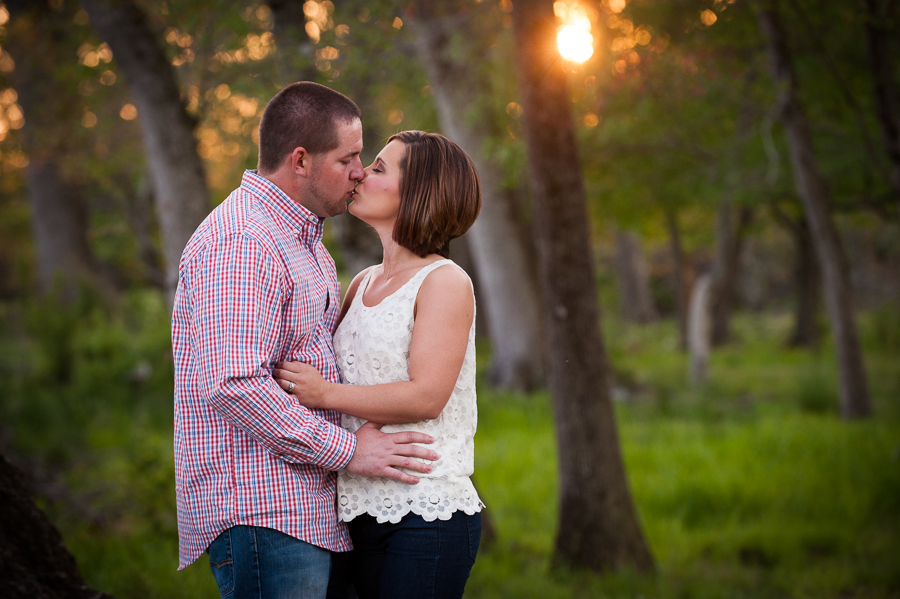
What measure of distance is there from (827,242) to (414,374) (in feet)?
28.2

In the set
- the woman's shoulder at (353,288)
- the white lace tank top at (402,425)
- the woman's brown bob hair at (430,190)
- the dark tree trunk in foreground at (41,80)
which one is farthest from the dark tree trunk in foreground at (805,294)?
the white lace tank top at (402,425)

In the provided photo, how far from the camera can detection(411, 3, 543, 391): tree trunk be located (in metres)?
9.30

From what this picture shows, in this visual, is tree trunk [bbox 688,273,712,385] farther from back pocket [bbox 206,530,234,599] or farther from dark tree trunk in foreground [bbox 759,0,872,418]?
back pocket [bbox 206,530,234,599]

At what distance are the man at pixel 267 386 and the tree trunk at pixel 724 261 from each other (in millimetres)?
12164

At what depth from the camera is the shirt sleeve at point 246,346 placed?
1.72 m

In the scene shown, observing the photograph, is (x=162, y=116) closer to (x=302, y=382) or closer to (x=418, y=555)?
(x=302, y=382)

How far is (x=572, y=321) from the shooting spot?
175 inches

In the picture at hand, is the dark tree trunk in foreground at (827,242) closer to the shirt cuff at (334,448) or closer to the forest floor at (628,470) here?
the forest floor at (628,470)

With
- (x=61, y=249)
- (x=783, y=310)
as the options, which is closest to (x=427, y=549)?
(x=61, y=249)

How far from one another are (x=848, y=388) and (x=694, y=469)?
3.35 meters

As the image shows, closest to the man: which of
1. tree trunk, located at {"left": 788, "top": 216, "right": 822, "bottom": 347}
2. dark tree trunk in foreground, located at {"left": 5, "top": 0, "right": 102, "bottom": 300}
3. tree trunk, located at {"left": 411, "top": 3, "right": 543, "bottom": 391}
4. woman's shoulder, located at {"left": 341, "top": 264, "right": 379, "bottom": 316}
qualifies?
woman's shoulder, located at {"left": 341, "top": 264, "right": 379, "bottom": 316}

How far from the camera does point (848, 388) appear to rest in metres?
8.72

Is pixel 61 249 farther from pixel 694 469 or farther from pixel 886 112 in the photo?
pixel 886 112

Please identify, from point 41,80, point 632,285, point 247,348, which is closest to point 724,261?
point 632,285
